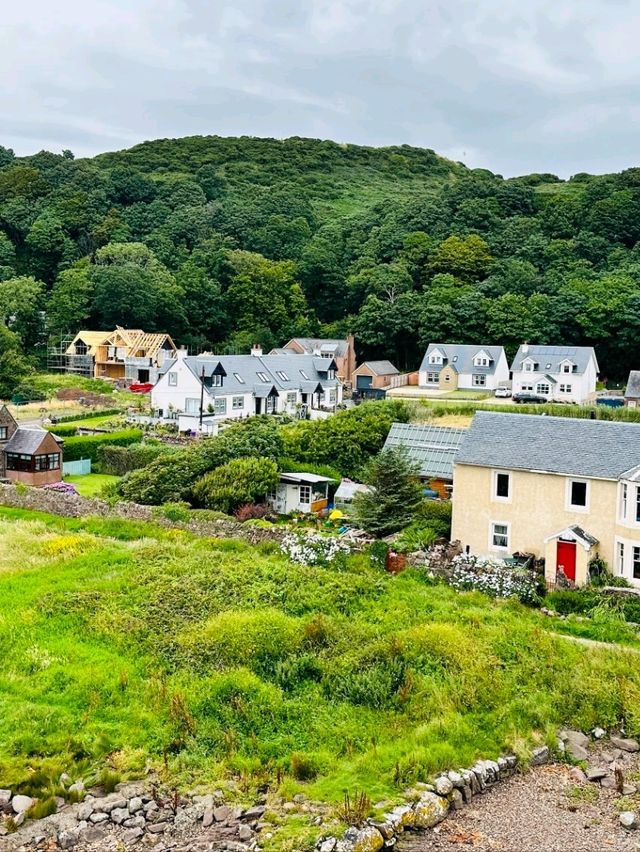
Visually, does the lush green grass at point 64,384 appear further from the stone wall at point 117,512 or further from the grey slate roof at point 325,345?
the stone wall at point 117,512

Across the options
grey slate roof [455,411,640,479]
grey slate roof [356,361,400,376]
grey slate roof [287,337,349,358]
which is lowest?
grey slate roof [455,411,640,479]

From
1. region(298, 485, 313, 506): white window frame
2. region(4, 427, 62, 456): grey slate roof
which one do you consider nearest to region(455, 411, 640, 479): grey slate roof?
region(298, 485, 313, 506): white window frame

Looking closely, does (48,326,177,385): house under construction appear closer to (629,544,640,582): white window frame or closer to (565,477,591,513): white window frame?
(565,477,591,513): white window frame

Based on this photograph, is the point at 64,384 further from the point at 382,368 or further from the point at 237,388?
the point at 382,368

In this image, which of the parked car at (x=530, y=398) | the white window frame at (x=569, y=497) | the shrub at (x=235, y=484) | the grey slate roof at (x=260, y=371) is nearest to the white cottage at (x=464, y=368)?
the parked car at (x=530, y=398)

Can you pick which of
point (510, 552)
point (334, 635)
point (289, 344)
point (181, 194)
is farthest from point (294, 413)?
point (181, 194)

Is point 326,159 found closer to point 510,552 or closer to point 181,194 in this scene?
point 181,194
